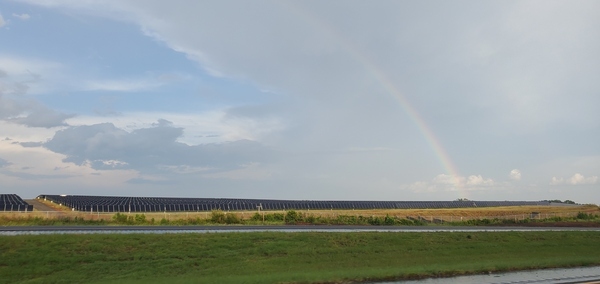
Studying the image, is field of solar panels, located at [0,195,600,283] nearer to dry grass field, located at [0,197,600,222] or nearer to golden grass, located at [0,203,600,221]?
dry grass field, located at [0,197,600,222]

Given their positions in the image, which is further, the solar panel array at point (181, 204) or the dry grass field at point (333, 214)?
the solar panel array at point (181, 204)

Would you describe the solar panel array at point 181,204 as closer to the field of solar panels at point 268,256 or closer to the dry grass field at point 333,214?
the dry grass field at point 333,214

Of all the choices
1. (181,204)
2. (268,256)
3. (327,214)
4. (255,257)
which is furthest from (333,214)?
(255,257)

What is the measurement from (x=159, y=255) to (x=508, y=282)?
53.6 ft

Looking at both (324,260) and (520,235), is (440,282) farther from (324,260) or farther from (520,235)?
(520,235)

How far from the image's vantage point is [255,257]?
28844 mm

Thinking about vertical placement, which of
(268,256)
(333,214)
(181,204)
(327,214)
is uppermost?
(181,204)

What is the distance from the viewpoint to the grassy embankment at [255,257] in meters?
22.0

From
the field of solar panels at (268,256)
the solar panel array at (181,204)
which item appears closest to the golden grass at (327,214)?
the solar panel array at (181,204)

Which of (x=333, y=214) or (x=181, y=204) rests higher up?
(x=181, y=204)

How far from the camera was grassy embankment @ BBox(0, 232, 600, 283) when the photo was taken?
72.1 feet

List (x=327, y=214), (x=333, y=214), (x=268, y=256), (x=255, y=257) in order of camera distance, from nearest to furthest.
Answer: (x=255, y=257), (x=268, y=256), (x=327, y=214), (x=333, y=214)

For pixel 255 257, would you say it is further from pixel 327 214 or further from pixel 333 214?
pixel 333 214

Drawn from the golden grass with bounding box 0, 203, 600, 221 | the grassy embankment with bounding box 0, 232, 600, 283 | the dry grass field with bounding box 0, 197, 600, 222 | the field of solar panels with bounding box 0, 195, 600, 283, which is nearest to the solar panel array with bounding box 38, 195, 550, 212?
the golden grass with bounding box 0, 203, 600, 221
